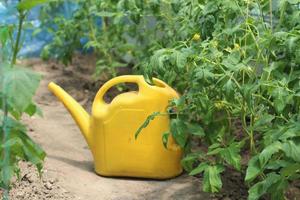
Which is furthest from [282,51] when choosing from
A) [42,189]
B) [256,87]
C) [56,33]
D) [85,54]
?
[85,54]

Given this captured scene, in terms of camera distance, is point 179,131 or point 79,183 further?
point 79,183

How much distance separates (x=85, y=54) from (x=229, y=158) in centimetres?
347

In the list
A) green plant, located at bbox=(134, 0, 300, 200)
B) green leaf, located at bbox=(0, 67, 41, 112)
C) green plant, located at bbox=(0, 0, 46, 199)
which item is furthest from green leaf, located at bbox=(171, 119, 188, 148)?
green leaf, located at bbox=(0, 67, 41, 112)

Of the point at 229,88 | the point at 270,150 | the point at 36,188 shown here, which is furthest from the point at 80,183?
the point at 270,150

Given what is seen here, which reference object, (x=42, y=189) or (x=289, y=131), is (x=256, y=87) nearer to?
(x=289, y=131)

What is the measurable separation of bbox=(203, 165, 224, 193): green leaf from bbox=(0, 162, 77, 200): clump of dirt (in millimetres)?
598

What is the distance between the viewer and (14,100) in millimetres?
1659

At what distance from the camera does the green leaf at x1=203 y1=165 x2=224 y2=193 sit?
7.92 ft

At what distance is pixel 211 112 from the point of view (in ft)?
8.48

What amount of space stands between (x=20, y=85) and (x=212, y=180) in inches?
41.2

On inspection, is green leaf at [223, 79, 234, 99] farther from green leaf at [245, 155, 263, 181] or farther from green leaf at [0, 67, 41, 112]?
green leaf at [0, 67, 41, 112]

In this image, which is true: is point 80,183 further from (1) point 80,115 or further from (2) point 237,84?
(2) point 237,84

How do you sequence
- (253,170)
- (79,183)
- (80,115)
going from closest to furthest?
(253,170) → (79,183) → (80,115)

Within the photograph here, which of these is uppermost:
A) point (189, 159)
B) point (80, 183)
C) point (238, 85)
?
point (238, 85)
